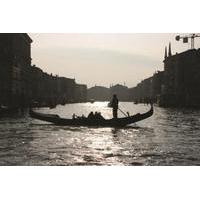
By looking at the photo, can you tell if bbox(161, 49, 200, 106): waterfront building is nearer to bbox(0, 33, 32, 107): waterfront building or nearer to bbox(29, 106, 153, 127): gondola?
bbox(0, 33, 32, 107): waterfront building

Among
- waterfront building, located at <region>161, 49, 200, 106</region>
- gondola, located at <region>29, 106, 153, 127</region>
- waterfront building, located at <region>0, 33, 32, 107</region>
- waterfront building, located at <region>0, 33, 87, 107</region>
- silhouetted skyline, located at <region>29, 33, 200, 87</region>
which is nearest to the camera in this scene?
silhouetted skyline, located at <region>29, 33, 200, 87</region>

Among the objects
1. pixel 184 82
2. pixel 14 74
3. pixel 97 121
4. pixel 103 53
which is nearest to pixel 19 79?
pixel 14 74

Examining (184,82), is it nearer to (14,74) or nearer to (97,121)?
(14,74)

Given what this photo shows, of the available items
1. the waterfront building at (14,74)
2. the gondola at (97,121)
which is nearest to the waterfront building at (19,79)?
the waterfront building at (14,74)

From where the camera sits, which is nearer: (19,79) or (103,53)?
(103,53)

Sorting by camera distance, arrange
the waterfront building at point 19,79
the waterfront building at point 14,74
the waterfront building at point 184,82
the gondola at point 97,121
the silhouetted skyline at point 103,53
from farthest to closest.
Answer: the waterfront building at point 184,82, the waterfront building at point 14,74, the waterfront building at point 19,79, the gondola at point 97,121, the silhouetted skyline at point 103,53

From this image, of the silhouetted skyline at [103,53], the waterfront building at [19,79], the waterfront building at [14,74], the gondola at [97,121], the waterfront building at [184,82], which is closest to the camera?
the silhouetted skyline at [103,53]

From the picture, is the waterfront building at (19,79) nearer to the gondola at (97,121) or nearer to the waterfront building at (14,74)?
the waterfront building at (14,74)

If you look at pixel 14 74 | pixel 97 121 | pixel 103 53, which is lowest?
pixel 97 121

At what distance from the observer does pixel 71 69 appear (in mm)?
11039

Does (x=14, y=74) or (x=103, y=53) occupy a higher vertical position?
(x=14, y=74)

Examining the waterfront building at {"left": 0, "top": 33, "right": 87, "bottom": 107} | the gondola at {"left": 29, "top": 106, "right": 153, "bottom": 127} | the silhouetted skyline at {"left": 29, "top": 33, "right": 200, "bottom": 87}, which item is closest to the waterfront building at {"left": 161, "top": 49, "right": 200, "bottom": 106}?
the waterfront building at {"left": 0, "top": 33, "right": 87, "bottom": 107}
